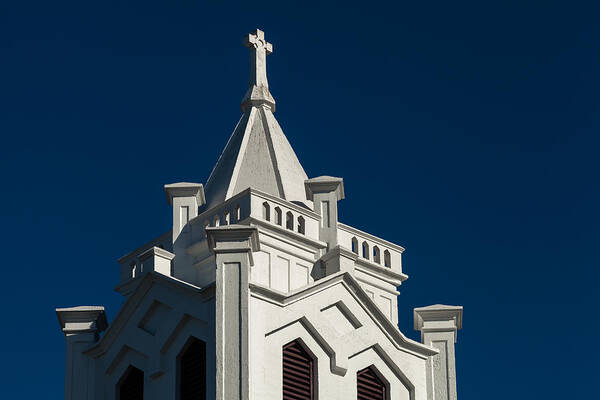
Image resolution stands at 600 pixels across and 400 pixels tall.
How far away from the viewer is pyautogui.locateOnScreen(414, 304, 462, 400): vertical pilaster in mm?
43250

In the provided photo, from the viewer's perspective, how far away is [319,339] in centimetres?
4172

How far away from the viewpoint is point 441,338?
4394cm

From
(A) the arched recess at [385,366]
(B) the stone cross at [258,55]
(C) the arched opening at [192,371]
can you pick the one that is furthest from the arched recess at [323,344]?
(B) the stone cross at [258,55]

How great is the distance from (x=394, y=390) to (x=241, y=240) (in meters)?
4.39

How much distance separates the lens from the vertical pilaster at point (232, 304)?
39.8 metres

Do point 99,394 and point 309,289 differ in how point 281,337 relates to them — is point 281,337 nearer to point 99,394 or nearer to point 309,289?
point 309,289

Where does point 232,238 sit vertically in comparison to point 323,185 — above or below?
below

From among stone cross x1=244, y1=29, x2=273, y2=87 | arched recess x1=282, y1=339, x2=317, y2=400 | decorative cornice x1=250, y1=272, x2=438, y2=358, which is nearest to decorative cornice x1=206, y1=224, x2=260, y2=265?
decorative cornice x1=250, y1=272, x2=438, y2=358

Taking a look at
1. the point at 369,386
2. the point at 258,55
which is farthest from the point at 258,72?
the point at 369,386

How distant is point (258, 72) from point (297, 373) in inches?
367

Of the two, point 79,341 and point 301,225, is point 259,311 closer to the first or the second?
point 301,225

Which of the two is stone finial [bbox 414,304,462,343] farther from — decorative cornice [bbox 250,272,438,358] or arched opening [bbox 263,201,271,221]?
arched opening [bbox 263,201,271,221]

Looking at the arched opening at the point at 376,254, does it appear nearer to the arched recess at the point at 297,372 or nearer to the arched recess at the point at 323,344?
the arched recess at the point at 323,344

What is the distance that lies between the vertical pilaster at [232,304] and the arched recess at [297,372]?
1.18 meters
